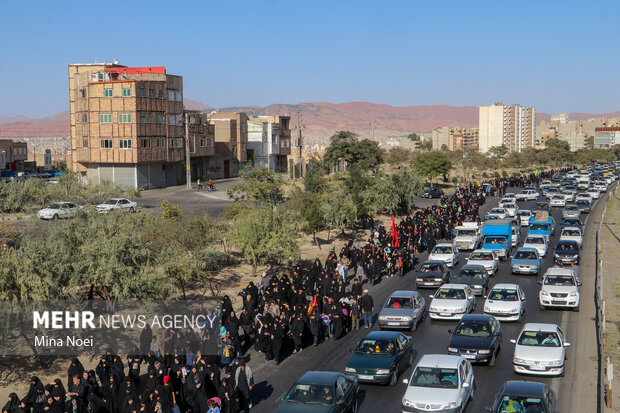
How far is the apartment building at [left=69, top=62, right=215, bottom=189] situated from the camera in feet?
217

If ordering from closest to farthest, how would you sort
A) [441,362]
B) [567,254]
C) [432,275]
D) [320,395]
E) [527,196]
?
[320,395] → [441,362] → [432,275] → [567,254] → [527,196]

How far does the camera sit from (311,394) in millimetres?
12594

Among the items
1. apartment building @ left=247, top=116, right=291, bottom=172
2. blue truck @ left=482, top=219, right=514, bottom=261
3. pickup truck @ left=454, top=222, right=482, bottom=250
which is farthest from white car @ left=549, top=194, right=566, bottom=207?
apartment building @ left=247, top=116, right=291, bottom=172

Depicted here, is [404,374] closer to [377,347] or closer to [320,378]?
[377,347]

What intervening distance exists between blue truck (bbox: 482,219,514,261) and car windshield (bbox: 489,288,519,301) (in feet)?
37.6

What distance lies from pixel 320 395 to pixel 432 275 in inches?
577

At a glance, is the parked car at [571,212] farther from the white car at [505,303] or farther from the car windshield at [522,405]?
the car windshield at [522,405]

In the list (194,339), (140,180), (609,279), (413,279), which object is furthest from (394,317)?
(140,180)

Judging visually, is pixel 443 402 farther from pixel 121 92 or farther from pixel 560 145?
pixel 560 145

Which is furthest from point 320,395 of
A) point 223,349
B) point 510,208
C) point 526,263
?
point 510,208

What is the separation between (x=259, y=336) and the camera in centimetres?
1772

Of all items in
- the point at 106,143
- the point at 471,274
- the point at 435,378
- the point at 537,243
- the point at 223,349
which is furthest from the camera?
the point at 106,143

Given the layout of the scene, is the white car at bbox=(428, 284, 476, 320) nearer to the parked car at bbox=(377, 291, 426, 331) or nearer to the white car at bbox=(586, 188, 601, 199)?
the parked car at bbox=(377, 291, 426, 331)

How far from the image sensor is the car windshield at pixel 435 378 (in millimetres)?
13375
